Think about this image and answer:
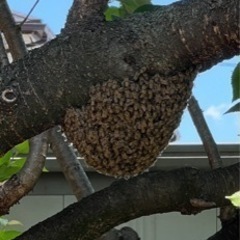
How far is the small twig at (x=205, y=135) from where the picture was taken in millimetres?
1499

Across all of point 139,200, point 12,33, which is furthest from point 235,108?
point 12,33

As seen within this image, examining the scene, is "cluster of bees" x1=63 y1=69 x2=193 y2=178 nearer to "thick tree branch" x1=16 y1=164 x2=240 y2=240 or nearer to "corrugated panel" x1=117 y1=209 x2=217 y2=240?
"thick tree branch" x1=16 y1=164 x2=240 y2=240

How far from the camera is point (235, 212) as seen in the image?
54.4 inches

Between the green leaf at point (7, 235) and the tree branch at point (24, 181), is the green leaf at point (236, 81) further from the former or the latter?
the green leaf at point (7, 235)

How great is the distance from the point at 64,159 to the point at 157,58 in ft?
2.07

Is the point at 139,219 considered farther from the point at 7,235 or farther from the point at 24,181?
the point at 24,181

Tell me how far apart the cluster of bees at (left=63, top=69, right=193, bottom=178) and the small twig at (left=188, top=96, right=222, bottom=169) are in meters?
0.37

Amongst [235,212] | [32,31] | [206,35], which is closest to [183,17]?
[206,35]

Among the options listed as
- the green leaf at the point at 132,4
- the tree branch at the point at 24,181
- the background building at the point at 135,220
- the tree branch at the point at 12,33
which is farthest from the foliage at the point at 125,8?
the background building at the point at 135,220

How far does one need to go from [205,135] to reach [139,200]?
360 millimetres

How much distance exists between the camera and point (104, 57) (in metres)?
1.03

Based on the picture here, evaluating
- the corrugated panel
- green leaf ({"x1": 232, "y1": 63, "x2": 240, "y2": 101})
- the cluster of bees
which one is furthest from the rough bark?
the corrugated panel

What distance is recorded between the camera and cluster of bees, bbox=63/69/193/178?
3.47 ft

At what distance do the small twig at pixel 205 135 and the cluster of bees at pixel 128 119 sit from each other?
37 cm
